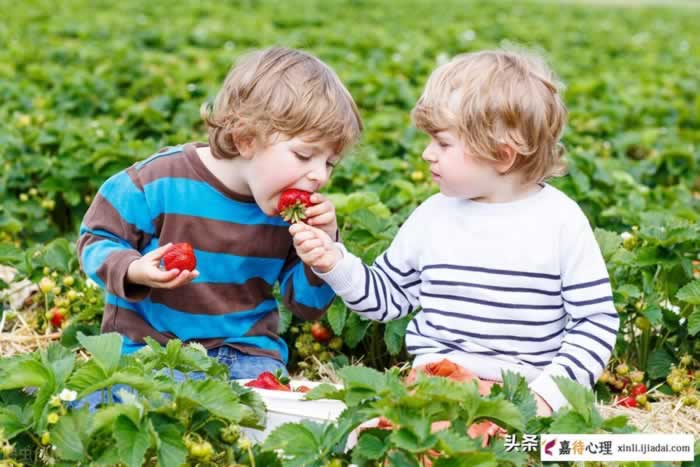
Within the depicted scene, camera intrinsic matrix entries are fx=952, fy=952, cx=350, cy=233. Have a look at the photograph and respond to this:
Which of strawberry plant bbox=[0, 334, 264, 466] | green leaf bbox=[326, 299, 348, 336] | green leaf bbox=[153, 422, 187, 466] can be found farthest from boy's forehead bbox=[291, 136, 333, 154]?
green leaf bbox=[153, 422, 187, 466]

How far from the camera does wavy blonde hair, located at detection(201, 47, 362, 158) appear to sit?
2.75m

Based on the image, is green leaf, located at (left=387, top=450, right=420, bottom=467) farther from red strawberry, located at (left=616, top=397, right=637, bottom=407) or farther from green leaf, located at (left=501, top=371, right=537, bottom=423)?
red strawberry, located at (left=616, top=397, right=637, bottom=407)

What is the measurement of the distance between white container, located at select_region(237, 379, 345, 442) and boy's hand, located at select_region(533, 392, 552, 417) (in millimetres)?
538

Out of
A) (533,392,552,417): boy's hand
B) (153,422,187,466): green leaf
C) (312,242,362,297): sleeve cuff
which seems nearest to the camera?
(153,422,187,466): green leaf

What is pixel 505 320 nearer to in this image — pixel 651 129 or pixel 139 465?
pixel 139 465

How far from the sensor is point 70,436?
7.68 ft

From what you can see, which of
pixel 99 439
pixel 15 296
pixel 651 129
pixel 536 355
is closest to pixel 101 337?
pixel 99 439

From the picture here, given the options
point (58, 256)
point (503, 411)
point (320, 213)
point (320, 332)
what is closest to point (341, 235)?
point (320, 332)

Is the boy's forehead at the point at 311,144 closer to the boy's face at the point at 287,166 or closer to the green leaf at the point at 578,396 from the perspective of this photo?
the boy's face at the point at 287,166

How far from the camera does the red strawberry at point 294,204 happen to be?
276 centimetres

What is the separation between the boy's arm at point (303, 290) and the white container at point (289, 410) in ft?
1.56

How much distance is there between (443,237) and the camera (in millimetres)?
2820

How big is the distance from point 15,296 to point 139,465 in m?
1.97

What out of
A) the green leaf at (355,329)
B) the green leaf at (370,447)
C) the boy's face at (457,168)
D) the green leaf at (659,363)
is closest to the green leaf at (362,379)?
the green leaf at (370,447)
